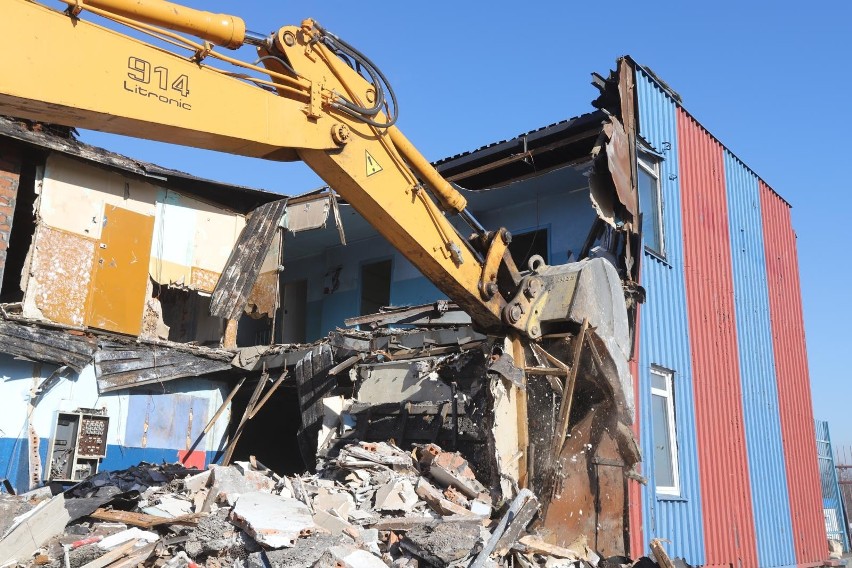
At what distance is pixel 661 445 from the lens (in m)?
10.2

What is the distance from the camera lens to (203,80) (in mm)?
4477

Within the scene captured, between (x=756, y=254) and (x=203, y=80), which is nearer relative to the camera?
(x=203, y=80)

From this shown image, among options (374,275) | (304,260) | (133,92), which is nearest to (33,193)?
(304,260)

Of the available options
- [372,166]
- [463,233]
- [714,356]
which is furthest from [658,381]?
[372,166]

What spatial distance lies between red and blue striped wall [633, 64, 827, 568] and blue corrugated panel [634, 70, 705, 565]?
0.02 metres

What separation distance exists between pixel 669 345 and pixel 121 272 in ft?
28.6

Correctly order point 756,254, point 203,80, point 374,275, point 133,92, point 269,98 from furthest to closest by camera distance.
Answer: point 374,275, point 756,254, point 269,98, point 203,80, point 133,92

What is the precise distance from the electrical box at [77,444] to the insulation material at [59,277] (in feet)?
4.74

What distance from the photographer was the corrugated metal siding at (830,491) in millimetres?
16797

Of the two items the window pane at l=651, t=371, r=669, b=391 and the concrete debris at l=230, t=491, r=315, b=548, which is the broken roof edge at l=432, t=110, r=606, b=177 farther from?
the concrete debris at l=230, t=491, r=315, b=548

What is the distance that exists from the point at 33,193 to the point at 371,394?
20.7 ft

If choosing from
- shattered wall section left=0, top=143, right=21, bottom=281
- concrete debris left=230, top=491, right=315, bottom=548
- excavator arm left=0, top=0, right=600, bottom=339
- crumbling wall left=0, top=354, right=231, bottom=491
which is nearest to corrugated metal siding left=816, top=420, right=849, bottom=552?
excavator arm left=0, top=0, right=600, bottom=339

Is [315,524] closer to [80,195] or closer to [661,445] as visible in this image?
[661,445]

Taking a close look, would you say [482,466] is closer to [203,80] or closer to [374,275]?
[203,80]
